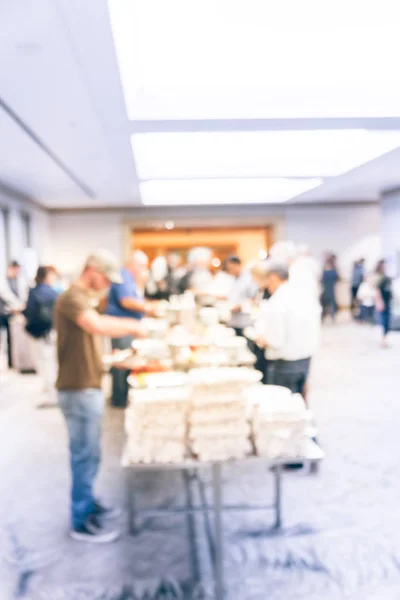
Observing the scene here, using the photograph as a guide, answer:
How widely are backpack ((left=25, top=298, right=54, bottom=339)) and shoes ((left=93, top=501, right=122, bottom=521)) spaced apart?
8.03ft

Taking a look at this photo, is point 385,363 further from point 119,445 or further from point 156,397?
point 156,397

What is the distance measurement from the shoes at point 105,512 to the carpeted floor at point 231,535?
0.27 feet

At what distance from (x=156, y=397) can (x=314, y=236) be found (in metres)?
13.4

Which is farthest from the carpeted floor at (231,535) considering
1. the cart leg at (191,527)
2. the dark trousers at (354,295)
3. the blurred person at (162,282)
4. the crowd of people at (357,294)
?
the dark trousers at (354,295)

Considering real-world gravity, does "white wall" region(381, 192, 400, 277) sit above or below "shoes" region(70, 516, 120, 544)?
above

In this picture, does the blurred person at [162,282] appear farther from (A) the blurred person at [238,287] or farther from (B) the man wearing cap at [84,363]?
(B) the man wearing cap at [84,363]

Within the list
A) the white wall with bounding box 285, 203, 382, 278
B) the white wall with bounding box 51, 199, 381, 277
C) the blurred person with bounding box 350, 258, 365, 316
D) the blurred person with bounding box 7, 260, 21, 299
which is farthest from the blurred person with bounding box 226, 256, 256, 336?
the white wall with bounding box 285, 203, 382, 278

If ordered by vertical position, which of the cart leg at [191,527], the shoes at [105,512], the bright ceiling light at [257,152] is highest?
the bright ceiling light at [257,152]

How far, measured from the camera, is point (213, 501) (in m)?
3.32

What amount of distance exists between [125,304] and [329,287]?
29.0 feet

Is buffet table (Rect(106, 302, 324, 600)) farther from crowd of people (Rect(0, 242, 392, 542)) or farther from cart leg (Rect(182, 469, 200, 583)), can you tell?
crowd of people (Rect(0, 242, 392, 542))

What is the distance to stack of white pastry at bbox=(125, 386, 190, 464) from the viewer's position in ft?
8.35

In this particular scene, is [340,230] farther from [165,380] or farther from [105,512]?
[165,380]

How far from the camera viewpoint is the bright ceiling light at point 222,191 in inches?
405
